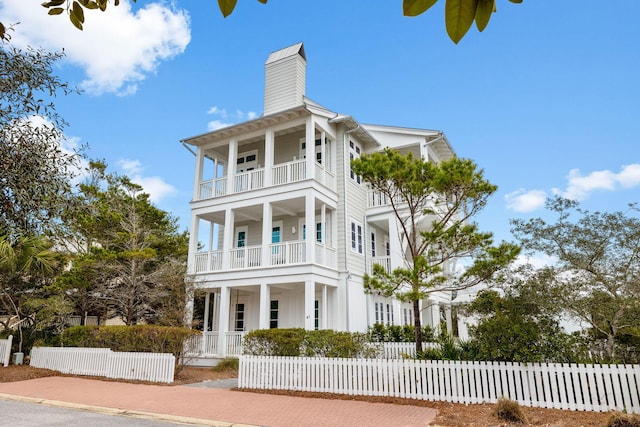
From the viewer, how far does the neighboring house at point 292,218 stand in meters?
16.9

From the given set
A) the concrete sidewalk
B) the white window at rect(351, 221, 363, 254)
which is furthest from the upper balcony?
the concrete sidewalk

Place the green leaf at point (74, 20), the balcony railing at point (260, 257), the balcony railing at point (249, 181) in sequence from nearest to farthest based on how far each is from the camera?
1. the green leaf at point (74, 20)
2. the balcony railing at point (260, 257)
3. the balcony railing at point (249, 181)

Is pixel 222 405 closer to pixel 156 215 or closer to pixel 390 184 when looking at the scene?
pixel 390 184

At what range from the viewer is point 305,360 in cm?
1120

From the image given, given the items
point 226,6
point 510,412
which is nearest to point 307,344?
point 510,412

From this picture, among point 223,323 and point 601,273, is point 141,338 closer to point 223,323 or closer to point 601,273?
point 223,323

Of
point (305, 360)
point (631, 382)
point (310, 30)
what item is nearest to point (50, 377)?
point (305, 360)

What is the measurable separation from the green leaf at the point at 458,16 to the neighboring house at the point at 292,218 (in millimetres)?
14850

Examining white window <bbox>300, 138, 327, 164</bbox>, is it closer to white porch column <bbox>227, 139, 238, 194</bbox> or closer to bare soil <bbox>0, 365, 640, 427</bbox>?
white porch column <bbox>227, 139, 238, 194</bbox>

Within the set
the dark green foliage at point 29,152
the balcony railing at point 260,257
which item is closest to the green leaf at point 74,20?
the dark green foliage at point 29,152

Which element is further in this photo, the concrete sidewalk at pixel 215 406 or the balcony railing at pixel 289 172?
the balcony railing at pixel 289 172

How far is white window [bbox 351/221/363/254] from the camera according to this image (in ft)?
62.7

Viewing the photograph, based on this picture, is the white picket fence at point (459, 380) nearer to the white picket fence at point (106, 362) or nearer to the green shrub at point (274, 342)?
the green shrub at point (274, 342)

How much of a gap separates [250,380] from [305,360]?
1771 millimetres
